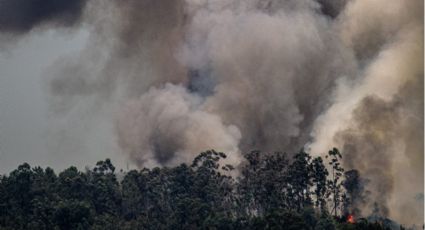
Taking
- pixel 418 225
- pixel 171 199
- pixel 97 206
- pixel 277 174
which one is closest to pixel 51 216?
pixel 97 206

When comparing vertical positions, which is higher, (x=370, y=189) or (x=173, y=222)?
(x=370, y=189)

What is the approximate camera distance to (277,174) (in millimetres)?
189625

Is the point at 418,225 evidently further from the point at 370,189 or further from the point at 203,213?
the point at 203,213

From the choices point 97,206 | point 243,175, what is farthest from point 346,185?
point 97,206

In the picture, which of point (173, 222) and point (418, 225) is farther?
point (418, 225)

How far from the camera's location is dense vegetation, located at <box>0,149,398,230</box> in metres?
176

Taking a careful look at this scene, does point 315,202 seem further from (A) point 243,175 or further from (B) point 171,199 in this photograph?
(B) point 171,199

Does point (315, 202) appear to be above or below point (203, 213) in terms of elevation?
above

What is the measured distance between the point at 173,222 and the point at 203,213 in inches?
228

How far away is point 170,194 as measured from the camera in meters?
198

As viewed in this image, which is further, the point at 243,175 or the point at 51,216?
the point at 243,175

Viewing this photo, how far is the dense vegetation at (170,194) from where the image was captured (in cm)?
17575

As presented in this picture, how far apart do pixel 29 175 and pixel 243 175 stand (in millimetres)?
42097

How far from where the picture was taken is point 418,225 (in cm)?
19525
